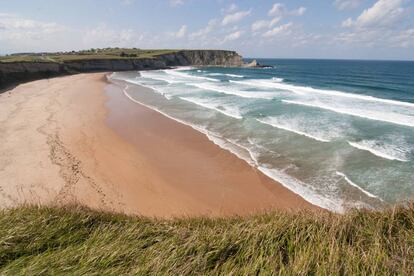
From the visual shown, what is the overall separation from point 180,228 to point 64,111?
75.8 ft

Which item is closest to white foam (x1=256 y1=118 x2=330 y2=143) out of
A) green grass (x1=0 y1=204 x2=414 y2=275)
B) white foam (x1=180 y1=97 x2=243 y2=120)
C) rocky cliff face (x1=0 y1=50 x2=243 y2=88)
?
white foam (x1=180 y1=97 x2=243 y2=120)

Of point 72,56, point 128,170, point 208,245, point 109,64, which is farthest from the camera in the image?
point 72,56

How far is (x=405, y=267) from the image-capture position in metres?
3.99

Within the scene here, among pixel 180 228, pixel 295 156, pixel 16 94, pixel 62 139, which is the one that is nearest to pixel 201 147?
pixel 295 156

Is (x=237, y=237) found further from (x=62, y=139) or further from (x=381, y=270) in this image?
(x=62, y=139)

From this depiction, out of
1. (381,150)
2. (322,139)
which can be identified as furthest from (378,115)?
(381,150)

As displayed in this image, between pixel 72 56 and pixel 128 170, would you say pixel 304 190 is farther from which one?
pixel 72 56

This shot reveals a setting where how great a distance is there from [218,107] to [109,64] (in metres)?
58.6

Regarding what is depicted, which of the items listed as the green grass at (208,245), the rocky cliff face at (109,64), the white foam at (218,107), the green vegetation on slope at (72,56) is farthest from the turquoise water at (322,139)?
the green vegetation on slope at (72,56)

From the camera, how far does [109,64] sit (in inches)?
3002

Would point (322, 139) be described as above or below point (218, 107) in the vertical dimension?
above

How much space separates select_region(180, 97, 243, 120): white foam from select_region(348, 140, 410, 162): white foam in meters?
8.85

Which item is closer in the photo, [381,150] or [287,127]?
[381,150]

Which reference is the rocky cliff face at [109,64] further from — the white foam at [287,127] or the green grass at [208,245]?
the green grass at [208,245]
